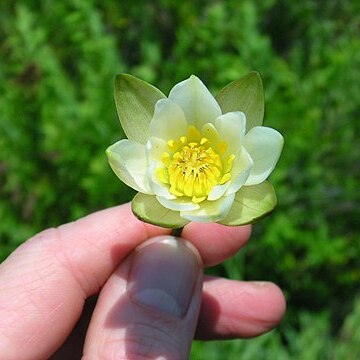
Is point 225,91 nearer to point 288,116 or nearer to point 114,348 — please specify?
point 114,348

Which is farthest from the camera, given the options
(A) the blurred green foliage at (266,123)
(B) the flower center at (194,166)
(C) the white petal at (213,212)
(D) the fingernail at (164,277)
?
(A) the blurred green foliage at (266,123)

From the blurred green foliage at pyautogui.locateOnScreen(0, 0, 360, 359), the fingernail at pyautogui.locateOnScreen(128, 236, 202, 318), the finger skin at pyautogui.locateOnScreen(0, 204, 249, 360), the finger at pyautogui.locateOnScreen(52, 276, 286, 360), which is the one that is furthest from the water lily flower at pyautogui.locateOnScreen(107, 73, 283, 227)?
the blurred green foliage at pyautogui.locateOnScreen(0, 0, 360, 359)

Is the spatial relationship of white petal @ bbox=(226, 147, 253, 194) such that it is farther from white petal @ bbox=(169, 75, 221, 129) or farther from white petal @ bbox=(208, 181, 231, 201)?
white petal @ bbox=(169, 75, 221, 129)

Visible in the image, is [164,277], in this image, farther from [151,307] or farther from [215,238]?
[215,238]

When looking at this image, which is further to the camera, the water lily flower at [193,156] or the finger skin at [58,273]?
the finger skin at [58,273]

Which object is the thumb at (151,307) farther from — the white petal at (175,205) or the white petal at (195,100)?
the white petal at (195,100)

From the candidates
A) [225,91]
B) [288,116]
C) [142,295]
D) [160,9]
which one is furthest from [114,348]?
[160,9]

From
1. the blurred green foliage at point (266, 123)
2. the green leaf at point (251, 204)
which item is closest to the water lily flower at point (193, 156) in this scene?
the green leaf at point (251, 204)
